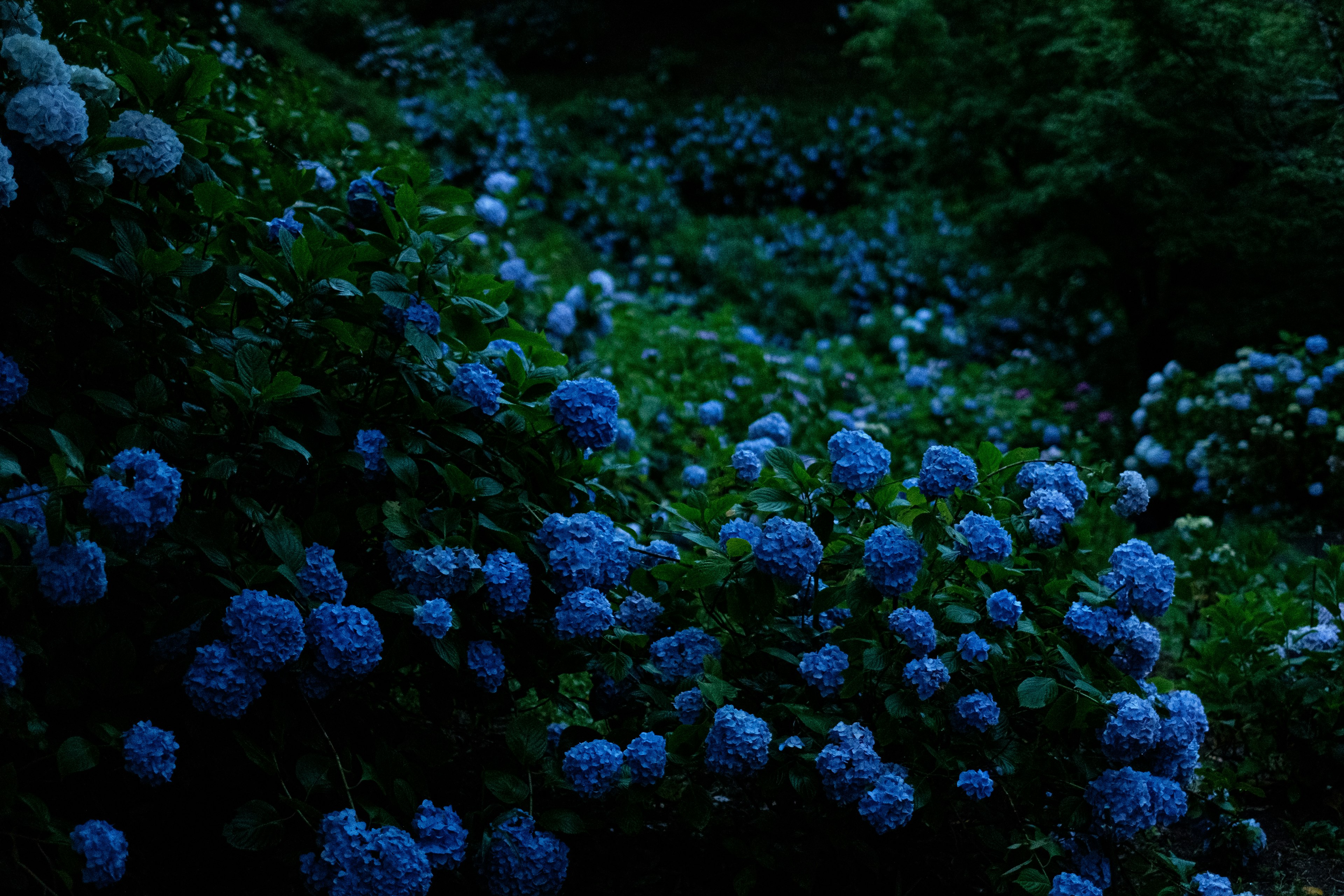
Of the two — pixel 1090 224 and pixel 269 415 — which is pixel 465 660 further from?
pixel 1090 224

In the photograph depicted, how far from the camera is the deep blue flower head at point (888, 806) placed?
1828 mm

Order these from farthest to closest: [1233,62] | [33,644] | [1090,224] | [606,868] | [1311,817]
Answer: [1090,224]
[1233,62]
[1311,817]
[606,868]
[33,644]

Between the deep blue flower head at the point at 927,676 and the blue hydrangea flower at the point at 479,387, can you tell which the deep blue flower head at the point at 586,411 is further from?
the deep blue flower head at the point at 927,676

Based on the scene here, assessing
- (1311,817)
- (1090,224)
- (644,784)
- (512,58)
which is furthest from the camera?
(512,58)

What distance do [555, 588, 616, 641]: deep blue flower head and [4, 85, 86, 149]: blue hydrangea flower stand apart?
114cm

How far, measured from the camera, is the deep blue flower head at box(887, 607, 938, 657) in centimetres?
189

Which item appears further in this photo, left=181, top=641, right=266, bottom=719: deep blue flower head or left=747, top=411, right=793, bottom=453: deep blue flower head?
left=747, top=411, right=793, bottom=453: deep blue flower head

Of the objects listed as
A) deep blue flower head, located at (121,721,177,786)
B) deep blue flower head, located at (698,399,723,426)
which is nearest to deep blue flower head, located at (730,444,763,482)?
deep blue flower head, located at (121,721,177,786)

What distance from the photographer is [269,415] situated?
1.90m

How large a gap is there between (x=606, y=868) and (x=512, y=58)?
12.0 metres

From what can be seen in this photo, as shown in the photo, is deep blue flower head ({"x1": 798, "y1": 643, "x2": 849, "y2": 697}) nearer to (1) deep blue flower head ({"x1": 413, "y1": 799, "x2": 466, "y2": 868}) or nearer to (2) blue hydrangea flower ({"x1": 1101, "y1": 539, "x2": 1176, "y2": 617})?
(2) blue hydrangea flower ({"x1": 1101, "y1": 539, "x2": 1176, "y2": 617})

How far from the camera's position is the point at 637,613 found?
212 centimetres

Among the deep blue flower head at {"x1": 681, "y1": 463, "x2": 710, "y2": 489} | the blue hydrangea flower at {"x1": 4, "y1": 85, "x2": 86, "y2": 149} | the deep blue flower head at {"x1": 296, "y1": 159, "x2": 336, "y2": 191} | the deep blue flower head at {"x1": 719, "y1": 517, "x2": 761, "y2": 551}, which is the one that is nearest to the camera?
the blue hydrangea flower at {"x1": 4, "y1": 85, "x2": 86, "y2": 149}

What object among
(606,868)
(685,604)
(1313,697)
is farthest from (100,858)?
(1313,697)
